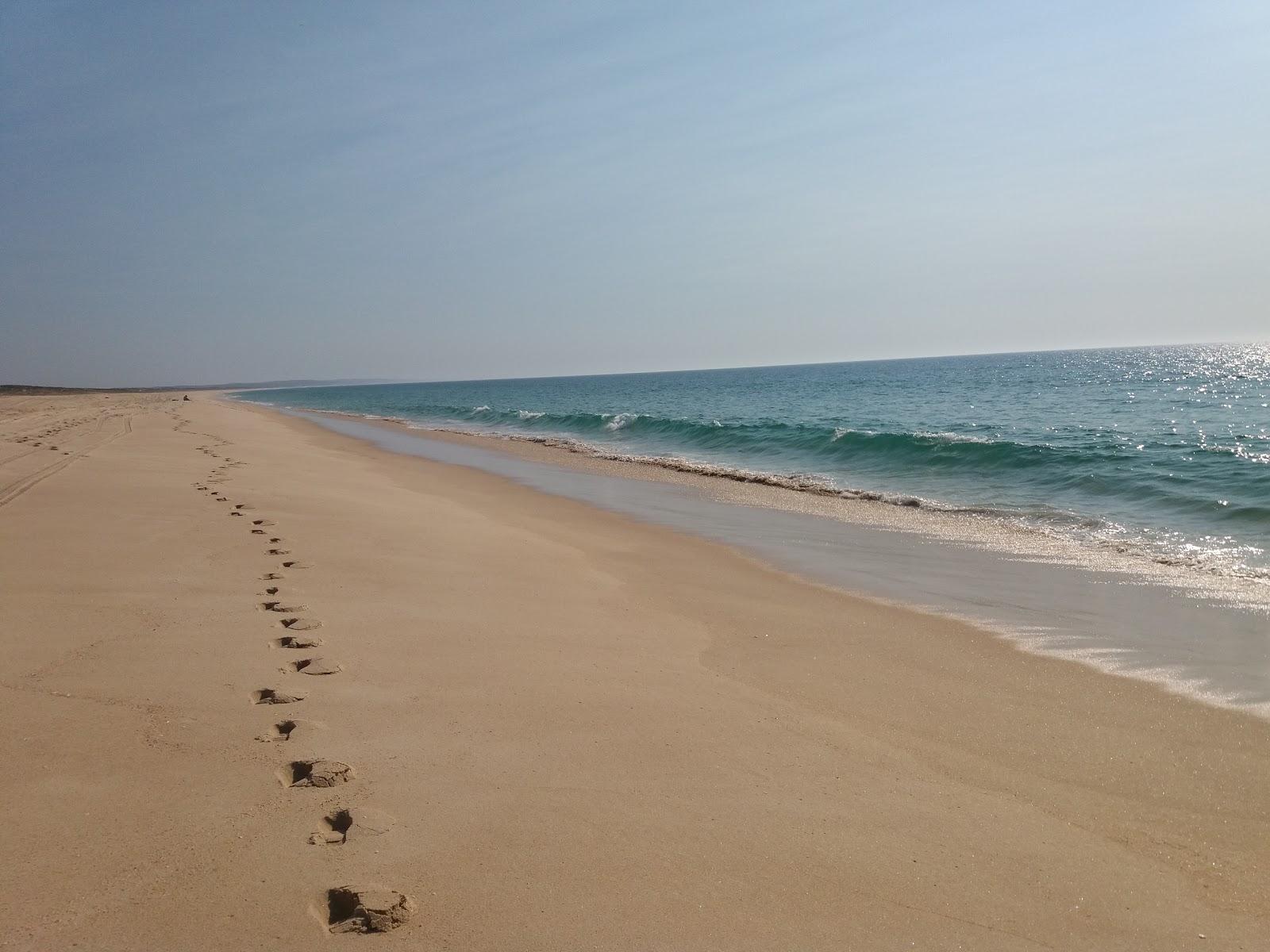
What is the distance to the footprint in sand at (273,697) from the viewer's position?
3.56m

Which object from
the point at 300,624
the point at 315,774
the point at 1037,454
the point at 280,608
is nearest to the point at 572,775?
the point at 315,774

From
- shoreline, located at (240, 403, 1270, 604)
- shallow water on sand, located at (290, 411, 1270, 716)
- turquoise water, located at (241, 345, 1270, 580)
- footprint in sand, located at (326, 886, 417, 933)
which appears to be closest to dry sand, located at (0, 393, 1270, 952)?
footprint in sand, located at (326, 886, 417, 933)

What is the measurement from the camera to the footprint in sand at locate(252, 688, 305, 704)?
3561mm

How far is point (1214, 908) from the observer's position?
261 cm

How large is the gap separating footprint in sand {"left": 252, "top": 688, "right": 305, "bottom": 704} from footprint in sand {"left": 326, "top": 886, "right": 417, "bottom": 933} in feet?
4.76

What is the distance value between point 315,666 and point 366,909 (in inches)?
78.9

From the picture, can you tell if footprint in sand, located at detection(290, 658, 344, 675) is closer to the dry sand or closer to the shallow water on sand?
the dry sand

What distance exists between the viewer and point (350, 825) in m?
2.64

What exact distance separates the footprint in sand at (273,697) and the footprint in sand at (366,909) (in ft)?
4.76

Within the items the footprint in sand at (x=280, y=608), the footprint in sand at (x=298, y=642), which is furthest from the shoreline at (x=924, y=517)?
the footprint in sand at (x=280, y=608)

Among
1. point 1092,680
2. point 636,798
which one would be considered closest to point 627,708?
point 636,798

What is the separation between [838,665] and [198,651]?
3.55 m

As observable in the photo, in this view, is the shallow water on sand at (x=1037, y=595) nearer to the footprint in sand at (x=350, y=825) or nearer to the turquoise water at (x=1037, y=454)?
the turquoise water at (x=1037, y=454)

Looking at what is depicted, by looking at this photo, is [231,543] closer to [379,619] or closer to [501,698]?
[379,619]
